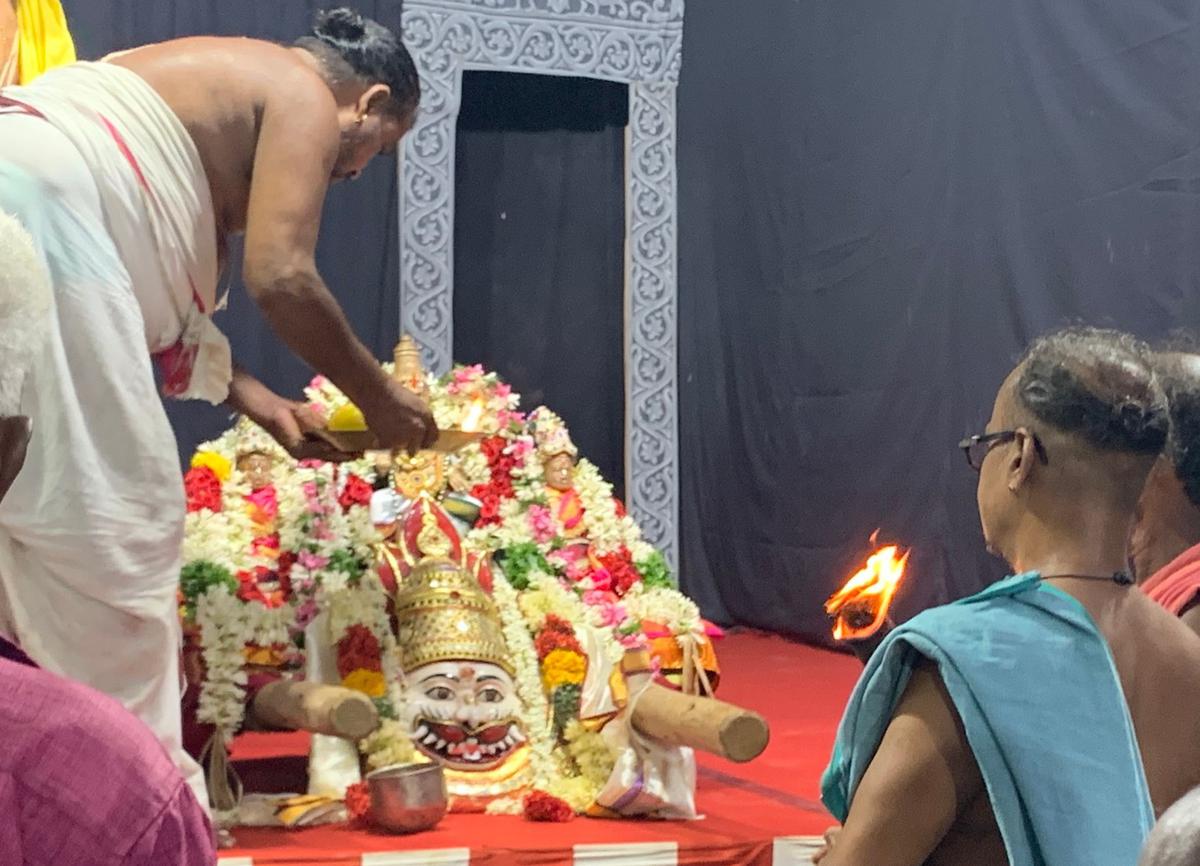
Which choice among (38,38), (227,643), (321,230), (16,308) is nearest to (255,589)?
(227,643)

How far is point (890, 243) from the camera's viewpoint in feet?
20.8

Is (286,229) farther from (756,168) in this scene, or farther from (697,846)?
(756,168)

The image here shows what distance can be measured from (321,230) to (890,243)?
7.72 ft

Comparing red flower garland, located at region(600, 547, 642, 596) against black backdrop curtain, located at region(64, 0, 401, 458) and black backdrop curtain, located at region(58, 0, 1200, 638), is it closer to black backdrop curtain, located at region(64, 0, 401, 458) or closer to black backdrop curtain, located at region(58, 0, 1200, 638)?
black backdrop curtain, located at region(58, 0, 1200, 638)

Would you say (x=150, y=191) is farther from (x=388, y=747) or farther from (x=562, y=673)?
(x=562, y=673)

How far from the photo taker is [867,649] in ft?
4.67

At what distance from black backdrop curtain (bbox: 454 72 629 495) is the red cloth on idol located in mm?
5560

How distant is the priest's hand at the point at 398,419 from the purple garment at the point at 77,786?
6.39 feet

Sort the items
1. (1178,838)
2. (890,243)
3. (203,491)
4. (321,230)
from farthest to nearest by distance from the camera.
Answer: (321,230) < (890,243) < (203,491) < (1178,838)

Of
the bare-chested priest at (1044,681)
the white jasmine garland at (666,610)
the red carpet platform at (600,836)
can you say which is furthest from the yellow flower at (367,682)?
the bare-chested priest at (1044,681)

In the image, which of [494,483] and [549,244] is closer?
[494,483]

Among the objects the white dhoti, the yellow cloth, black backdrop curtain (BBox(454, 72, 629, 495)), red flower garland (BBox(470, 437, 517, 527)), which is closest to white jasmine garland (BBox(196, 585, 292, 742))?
red flower garland (BBox(470, 437, 517, 527))

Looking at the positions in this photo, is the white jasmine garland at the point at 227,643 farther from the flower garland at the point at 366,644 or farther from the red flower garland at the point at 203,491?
the red flower garland at the point at 203,491

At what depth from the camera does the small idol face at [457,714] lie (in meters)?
3.43
